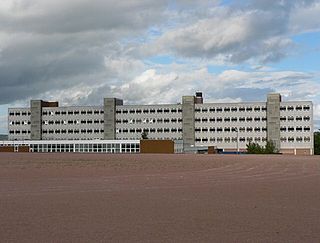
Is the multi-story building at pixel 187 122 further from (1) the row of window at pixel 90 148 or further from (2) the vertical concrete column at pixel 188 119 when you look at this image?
(1) the row of window at pixel 90 148

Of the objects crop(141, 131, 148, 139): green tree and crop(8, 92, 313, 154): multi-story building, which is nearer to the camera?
crop(141, 131, 148, 139): green tree

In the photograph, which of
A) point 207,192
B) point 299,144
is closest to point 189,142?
point 299,144

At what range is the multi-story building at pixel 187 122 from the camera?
497ft

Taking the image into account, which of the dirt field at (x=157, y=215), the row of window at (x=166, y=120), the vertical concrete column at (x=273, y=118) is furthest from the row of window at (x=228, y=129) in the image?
the dirt field at (x=157, y=215)

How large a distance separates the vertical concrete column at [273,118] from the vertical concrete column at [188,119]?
21.1 meters

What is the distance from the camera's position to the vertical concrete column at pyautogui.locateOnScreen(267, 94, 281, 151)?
496ft

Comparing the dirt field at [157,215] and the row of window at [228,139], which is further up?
the row of window at [228,139]

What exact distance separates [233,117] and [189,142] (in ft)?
47.5

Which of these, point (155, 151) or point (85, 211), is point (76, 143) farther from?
point (85, 211)

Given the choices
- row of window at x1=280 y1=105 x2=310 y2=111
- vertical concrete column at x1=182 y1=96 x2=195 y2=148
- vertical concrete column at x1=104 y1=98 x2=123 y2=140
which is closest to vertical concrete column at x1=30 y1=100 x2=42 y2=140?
vertical concrete column at x1=104 y1=98 x2=123 y2=140

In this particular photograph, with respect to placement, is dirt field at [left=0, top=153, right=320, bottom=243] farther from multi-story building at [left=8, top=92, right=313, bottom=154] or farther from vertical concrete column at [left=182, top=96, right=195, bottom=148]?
vertical concrete column at [left=182, top=96, right=195, bottom=148]

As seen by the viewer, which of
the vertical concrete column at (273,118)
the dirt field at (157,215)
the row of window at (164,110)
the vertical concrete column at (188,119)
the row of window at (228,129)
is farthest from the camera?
the vertical concrete column at (188,119)

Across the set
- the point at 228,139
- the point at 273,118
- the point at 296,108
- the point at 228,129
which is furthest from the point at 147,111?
the point at 296,108

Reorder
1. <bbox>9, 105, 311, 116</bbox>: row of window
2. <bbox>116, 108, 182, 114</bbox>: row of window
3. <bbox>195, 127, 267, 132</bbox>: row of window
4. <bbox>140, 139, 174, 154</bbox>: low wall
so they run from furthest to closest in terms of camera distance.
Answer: <bbox>116, 108, 182, 114</bbox>: row of window, <bbox>195, 127, 267, 132</bbox>: row of window, <bbox>9, 105, 311, 116</bbox>: row of window, <bbox>140, 139, 174, 154</bbox>: low wall
